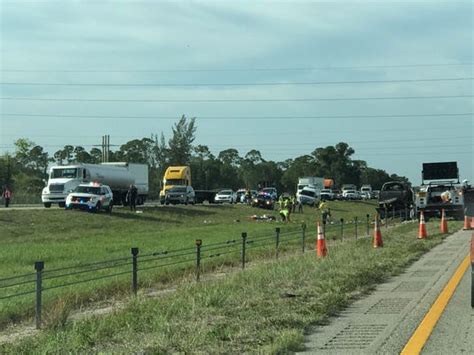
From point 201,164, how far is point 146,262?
121m

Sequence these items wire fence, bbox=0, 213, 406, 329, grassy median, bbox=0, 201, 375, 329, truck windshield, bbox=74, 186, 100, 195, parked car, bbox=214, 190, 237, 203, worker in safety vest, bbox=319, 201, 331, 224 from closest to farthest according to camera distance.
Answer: wire fence, bbox=0, 213, 406, 329, grassy median, bbox=0, 201, 375, 329, worker in safety vest, bbox=319, 201, 331, 224, truck windshield, bbox=74, 186, 100, 195, parked car, bbox=214, 190, 237, 203

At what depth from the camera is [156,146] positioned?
12962cm

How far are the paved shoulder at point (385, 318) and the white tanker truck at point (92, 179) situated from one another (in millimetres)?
30684

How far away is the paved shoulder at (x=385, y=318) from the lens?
7820 mm

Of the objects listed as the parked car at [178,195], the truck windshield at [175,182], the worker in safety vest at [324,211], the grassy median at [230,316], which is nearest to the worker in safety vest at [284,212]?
the worker in safety vest at [324,211]

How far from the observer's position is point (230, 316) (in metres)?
9.55

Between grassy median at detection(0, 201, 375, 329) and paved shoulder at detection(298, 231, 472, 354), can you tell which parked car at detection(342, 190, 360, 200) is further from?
paved shoulder at detection(298, 231, 472, 354)

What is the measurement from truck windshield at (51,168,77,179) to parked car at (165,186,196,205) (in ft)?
44.0

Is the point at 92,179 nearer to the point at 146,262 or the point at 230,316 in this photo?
the point at 146,262

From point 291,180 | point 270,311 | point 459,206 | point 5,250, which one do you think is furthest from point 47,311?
point 291,180

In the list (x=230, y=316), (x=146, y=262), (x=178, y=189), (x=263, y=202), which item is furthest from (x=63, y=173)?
(x=230, y=316)

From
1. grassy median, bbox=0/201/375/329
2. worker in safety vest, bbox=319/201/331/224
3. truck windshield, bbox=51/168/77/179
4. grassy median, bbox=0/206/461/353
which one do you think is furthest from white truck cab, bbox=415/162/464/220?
grassy median, bbox=0/206/461/353

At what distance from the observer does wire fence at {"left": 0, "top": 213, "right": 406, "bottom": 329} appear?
11117 mm

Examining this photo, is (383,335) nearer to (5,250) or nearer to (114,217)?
(5,250)
